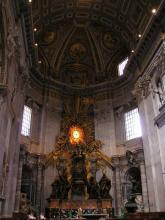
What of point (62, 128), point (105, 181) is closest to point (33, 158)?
point (62, 128)

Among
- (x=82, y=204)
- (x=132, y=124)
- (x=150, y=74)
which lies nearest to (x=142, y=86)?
(x=150, y=74)

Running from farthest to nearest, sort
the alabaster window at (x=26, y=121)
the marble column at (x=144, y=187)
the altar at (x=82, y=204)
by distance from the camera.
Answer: the alabaster window at (x=26, y=121)
the altar at (x=82, y=204)
the marble column at (x=144, y=187)

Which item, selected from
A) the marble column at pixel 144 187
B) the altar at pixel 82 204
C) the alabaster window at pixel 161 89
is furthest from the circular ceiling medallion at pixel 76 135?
the alabaster window at pixel 161 89

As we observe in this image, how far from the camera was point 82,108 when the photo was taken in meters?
21.1

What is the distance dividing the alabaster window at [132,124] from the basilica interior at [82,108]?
0.28 feet

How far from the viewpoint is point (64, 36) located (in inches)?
867

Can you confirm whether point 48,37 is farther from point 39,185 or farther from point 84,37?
point 39,185

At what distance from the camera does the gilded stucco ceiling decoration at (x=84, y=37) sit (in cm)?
1933

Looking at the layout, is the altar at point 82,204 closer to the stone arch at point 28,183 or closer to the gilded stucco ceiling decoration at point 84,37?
the stone arch at point 28,183

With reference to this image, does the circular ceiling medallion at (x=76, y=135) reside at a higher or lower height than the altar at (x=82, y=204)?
higher

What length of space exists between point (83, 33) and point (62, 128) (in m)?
8.29

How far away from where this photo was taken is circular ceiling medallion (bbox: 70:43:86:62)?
22953mm

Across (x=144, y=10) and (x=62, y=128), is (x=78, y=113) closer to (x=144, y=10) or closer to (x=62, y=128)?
(x=62, y=128)

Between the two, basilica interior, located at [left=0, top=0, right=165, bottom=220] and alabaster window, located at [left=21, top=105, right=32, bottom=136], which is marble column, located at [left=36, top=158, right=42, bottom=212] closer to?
basilica interior, located at [left=0, top=0, right=165, bottom=220]
